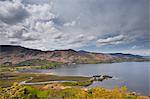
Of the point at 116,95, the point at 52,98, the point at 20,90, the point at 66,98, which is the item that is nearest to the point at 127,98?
the point at 116,95

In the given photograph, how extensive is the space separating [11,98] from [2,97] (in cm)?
151

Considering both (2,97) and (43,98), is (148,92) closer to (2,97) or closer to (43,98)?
(43,98)

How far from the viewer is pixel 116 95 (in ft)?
115

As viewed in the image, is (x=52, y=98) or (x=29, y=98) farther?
(x=52, y=98)

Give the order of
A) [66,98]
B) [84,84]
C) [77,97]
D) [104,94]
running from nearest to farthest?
[104,94] → [77,97] → [66,98] → [84,84]

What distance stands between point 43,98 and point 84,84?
42.7 metres

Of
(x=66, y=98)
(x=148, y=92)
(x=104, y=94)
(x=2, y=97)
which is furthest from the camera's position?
(x=148, y=92)

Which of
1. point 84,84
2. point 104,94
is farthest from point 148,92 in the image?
point 104,94

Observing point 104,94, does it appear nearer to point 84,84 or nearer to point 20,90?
point 20,90

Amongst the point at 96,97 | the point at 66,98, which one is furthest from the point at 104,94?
the point at 66,98

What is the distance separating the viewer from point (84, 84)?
8531cm

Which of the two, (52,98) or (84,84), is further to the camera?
(84,84)

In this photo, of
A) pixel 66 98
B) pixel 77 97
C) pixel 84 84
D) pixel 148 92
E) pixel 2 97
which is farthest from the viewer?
pixel 84 84

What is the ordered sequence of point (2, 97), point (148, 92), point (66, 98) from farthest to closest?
1. point (148, 92)
2. point (66, 98)
3. point (2, 97)
